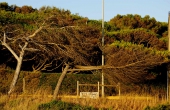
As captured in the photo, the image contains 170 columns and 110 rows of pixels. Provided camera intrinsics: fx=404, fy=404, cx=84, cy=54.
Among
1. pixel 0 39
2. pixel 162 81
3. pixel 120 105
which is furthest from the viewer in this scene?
pixel 162 81

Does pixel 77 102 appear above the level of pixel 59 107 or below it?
below

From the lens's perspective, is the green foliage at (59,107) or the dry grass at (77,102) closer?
the green foliage at (59,107)

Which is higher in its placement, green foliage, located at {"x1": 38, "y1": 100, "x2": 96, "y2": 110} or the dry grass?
green foliage, located at {"x1": 38, "y1": 100, "x2": 96, "y2": 110}

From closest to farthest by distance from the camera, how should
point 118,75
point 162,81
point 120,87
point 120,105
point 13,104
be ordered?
point 13,104
point 120,105
point 118,75
point 120,87
point 162,81

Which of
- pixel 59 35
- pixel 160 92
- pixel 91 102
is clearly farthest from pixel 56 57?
pixel 160 92

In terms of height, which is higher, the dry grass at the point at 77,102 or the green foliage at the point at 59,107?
the green foliage at the point at 59,107

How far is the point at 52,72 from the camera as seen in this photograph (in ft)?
113

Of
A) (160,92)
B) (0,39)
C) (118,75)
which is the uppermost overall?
(0,39)

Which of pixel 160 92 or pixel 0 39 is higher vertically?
pixel 0 39

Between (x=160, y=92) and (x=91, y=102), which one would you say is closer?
(x=91, y=102)

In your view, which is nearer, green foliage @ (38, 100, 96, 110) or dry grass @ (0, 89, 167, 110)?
green foliage @ (38, 100, 96, 110)

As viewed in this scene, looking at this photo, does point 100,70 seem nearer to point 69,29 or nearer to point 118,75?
point 118,75

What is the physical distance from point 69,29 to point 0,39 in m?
4.32

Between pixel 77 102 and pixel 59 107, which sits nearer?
pixel 59 107
